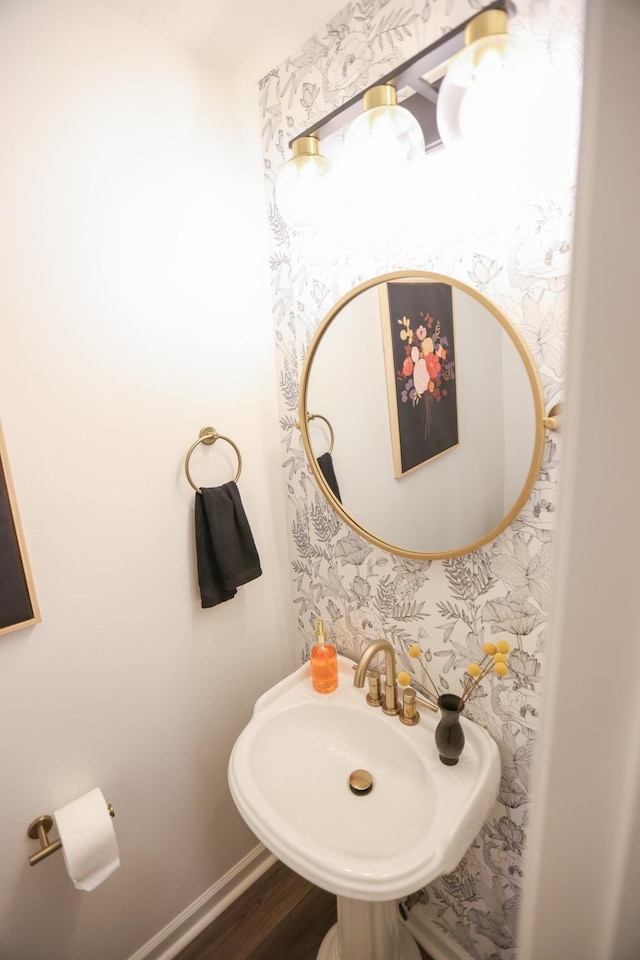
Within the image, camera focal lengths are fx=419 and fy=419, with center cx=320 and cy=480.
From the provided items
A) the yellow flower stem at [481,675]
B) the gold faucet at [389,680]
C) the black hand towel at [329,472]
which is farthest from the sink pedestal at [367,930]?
the black hand towel at [329,472]

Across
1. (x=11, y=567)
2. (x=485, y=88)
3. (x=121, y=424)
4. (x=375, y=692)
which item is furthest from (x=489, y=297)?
(x=11, y=567)

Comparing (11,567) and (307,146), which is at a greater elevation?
(307,146)

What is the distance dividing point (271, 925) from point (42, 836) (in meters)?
0.81

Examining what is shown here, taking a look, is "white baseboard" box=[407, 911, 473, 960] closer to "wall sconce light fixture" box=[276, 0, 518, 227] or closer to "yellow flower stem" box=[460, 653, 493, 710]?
"yellow flower stem" box=[460, 653, 493, 710]

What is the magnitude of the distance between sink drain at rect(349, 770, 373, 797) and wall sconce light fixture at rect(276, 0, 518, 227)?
4.20ft

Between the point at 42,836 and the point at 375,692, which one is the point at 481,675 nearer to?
the point at 375,692

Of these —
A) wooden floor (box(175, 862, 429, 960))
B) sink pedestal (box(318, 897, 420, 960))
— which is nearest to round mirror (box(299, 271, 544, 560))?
sink pedestal (box(318, 897, 420, 960))

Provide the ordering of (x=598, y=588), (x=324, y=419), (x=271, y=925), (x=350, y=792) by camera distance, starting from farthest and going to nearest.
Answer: (x=271, y=925) < (x=324, y=419) < (x=350, y=792) < (x=598, y=588)

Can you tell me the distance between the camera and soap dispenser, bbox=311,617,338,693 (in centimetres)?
112

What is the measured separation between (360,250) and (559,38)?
0.43 metres

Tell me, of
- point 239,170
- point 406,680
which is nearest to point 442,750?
point 406,680

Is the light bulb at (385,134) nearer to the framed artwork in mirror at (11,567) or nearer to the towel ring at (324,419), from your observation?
the towel ring at (324,419)

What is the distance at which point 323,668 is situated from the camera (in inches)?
43.9

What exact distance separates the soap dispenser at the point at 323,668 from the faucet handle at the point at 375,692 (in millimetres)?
109
